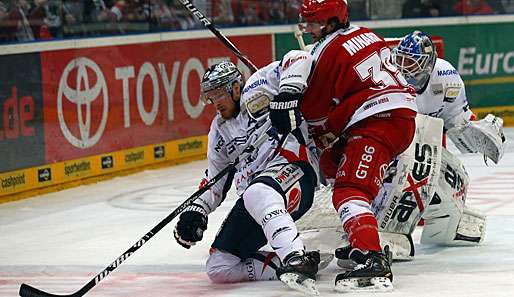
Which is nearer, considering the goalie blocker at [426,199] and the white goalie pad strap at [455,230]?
the goalie blocker at [426,199]

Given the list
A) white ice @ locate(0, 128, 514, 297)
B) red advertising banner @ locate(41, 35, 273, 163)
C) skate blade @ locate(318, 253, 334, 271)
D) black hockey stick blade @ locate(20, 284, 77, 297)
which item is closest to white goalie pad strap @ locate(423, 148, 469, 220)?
white ice @ locate(0, 128, 514, 297)

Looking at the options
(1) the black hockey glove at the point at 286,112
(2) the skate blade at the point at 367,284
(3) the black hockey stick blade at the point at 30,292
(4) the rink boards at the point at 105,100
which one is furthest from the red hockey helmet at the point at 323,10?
(4) the rink boards at the point at 105,100

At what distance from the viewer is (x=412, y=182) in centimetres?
604

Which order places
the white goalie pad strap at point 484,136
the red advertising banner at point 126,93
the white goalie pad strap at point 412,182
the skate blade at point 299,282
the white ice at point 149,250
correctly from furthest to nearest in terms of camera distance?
the red advertising banner at point 126,93
the white goalie pad strap at point 484,136
the white goalie pad strap at point 412,182
the white ice at point 149,250
the skate blade at point 299,282

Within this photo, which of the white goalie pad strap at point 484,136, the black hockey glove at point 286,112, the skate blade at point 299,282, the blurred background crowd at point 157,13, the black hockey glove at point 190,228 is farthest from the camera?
the blurred background crowd at point 157,13

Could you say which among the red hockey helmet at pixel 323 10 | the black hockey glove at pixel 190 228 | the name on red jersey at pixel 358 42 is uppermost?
the red hockey helmet at pixel 323 10

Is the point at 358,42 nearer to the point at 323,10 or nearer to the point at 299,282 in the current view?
the point at 323,10

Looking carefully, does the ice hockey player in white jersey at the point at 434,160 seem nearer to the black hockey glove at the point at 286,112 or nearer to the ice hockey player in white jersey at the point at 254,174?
the ice hockey player in white jersey at the point at 254,174

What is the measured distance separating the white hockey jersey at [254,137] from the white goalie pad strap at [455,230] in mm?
968

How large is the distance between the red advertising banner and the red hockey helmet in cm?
438

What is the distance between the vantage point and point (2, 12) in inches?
368

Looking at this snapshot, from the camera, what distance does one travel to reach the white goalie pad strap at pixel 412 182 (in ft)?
19.5

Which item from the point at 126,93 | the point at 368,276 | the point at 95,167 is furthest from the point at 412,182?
the point at 126,93

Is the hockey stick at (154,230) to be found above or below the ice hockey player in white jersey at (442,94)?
below
